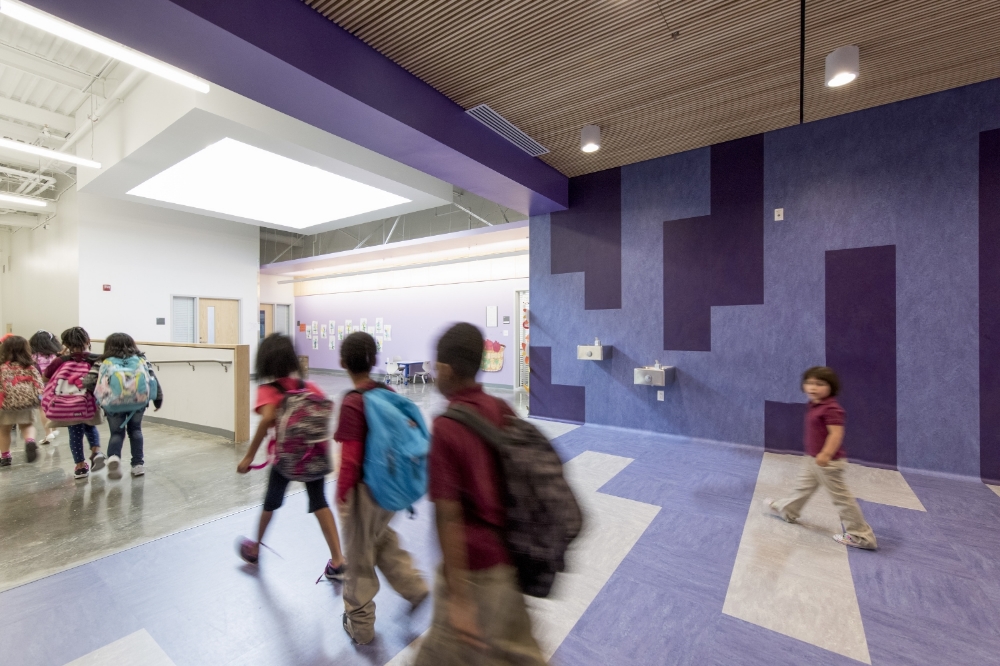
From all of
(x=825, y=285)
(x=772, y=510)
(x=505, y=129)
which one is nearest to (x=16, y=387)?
(x=505, y=129)

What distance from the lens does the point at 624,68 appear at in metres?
3.13

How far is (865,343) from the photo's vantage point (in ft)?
12.6

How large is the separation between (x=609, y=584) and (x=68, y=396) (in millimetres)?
4142

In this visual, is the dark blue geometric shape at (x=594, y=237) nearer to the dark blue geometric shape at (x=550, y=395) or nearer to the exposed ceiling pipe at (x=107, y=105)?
the dark blue geometric shape at (x=550, y=395)

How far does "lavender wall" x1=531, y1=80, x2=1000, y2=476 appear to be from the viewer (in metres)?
3.52

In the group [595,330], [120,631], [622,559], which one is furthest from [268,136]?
[622,559]

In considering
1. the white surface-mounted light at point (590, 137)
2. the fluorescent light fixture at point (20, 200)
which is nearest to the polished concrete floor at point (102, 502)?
the white surface-mounted light at point (590, 137)

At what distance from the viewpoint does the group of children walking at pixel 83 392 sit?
3377 millimetres

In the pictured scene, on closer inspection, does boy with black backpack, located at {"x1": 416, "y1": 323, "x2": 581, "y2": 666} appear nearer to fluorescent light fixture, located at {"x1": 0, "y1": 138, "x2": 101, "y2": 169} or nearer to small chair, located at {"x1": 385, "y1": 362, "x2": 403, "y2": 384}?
fluorescent light fixture, located at {"x1": 0, "y1": 138, "x2": 101, "y2": 169}

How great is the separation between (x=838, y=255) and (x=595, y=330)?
2368 millimetres

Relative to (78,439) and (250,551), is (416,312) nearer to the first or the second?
(78,439)

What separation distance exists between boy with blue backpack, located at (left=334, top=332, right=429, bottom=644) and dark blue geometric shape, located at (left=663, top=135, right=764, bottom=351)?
3.75 metres

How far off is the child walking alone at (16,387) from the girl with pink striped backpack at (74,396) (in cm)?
53

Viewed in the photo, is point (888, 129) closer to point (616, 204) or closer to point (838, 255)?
point (838, 255)
